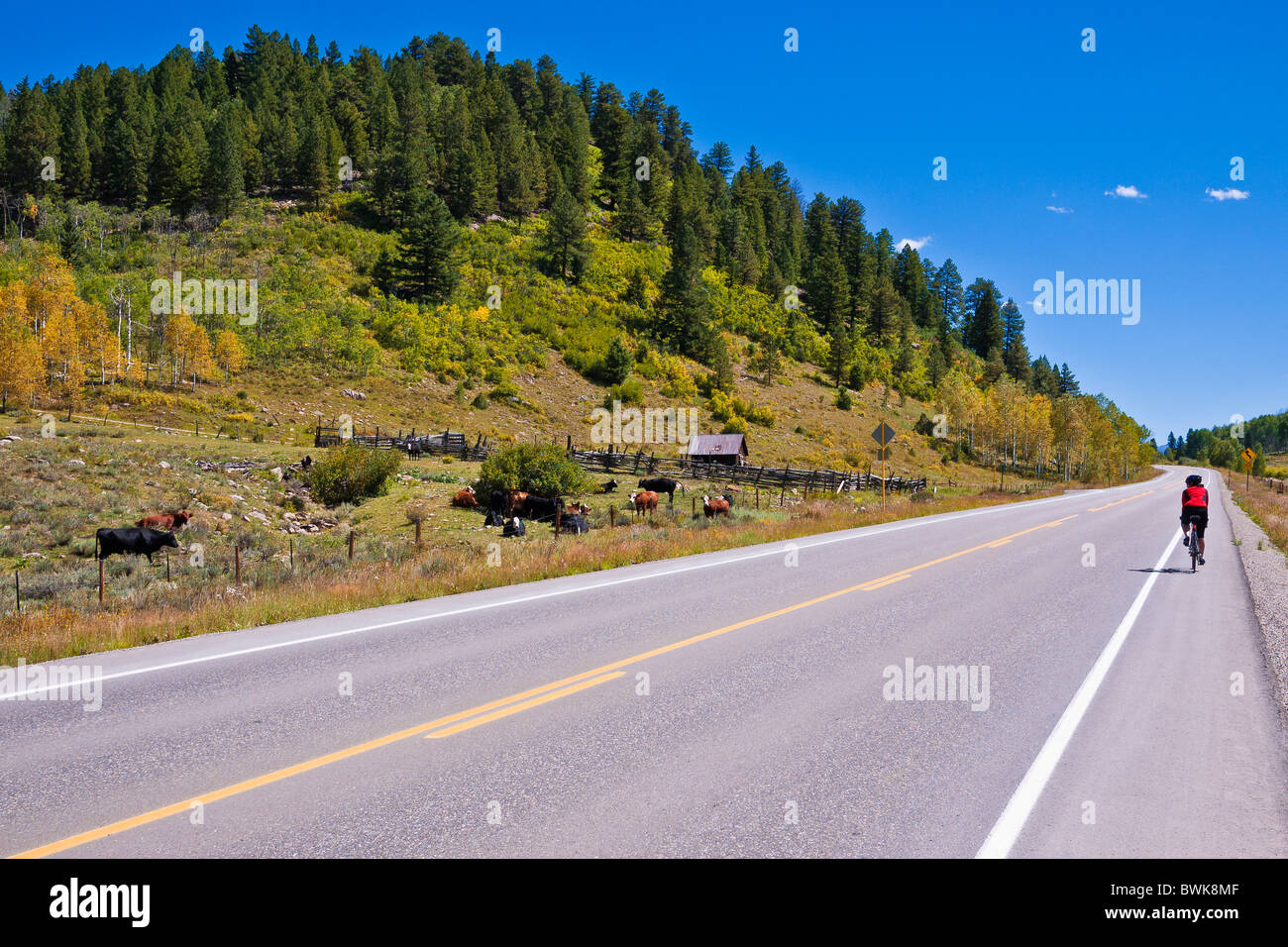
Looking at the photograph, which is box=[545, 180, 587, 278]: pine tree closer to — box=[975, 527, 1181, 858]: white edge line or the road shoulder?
the road shoulder

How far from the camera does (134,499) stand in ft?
79.2

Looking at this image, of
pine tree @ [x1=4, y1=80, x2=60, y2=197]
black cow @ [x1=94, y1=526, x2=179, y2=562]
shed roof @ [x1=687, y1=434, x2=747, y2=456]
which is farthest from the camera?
pine tree @ [x1=4, y1=80, x2=60, y2=197]

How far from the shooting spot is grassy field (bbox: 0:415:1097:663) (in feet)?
33.7

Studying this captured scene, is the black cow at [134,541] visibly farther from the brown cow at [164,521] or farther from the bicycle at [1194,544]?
the bicycle at [1194,544]

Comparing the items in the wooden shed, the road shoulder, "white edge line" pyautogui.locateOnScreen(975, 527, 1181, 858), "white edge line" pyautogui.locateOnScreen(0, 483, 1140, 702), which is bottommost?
the road shoulder

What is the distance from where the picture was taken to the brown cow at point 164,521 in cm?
2067

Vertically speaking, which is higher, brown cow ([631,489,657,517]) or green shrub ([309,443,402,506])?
green shrub ([309,443,402,506])

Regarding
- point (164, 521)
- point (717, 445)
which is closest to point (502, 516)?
point (164, 521)

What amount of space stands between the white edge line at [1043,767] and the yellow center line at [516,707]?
3595mm

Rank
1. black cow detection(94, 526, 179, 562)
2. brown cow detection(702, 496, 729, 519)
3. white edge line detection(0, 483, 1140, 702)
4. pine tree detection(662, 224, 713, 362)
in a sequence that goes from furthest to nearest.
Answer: pine tree detection(662, 224, 713, 362) < brown cow detection(702, 496, 729, 519) < black cow detection(94, 526, 179, 562) < white edge line detection(0, 483, 1140, 702)

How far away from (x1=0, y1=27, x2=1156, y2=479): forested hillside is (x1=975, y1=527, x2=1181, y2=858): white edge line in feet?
185

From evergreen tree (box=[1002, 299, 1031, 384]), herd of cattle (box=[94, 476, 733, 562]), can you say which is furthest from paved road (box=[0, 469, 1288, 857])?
evergreen tree (box=[1002, 299, 1031, 384])

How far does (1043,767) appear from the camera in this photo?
5094mm

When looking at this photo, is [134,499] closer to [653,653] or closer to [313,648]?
[313,648]
